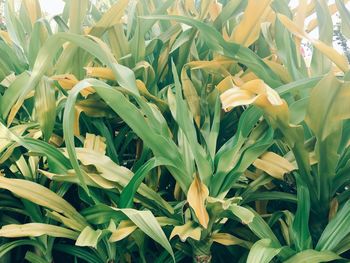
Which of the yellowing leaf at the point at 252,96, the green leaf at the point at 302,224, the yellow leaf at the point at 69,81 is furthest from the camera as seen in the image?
the yellow leaf at the point at 69,81

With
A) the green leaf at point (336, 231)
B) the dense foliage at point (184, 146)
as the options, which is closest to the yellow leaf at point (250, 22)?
the dense foliage at point (184, 146)

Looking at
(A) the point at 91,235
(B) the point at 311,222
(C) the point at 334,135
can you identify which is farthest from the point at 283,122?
(A) the point at 91,235

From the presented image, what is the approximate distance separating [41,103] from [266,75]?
414 mm

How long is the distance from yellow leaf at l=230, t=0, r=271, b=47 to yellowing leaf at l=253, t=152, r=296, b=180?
23 centimetres

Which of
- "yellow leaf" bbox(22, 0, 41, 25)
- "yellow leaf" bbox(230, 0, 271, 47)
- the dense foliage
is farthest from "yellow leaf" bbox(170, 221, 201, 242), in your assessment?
"yellow leaf" bbox(22, 0, 41, 25)

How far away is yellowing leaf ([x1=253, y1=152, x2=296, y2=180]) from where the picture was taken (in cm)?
68

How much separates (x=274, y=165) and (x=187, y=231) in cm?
20

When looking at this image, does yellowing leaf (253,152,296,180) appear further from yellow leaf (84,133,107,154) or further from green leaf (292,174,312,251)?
yellow leaf (84,133,107,154)

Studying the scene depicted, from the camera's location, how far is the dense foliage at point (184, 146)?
2.02ft

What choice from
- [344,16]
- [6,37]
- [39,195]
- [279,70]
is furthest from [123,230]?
[6,37]

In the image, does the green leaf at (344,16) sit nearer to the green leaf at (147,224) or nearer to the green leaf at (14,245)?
the green leaf at (147,224)

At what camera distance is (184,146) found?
70 centimetres

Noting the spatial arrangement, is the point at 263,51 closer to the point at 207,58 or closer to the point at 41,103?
the point at 207,58

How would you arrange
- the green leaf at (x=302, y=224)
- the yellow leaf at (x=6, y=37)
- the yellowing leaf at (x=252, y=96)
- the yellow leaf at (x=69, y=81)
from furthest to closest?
1. the yellow leaf at (x=6, y=37)
2. the yellow leaf at (x=69, y=81)
3. the green leaf at (x=302, y=224)
4. the yellowing leaf at (x=252, y=96)
